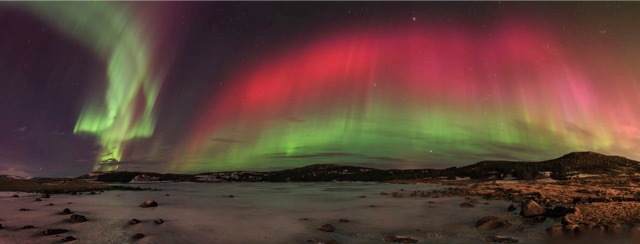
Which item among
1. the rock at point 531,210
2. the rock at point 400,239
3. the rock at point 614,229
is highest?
the rock at point 531,210

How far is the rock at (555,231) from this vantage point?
22.5 m

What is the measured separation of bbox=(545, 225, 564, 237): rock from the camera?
22528 mm

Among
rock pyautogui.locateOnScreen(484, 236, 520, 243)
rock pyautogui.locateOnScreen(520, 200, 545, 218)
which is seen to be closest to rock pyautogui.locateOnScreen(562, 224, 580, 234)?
rock pyautogui.locateOnScreen(484, 236, 520, 243)

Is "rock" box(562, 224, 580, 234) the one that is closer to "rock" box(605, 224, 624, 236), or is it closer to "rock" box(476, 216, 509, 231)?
"rock" box(605, 224, 624, 236)

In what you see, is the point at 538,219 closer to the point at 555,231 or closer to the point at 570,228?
the point at 570,228

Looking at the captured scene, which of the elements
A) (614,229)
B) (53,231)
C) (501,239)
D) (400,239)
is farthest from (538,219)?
(53,231)

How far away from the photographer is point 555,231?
23.2 meters

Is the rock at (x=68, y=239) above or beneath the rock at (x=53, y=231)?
beneath

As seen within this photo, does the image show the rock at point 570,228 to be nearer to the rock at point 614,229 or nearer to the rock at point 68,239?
the rock at point 614,229

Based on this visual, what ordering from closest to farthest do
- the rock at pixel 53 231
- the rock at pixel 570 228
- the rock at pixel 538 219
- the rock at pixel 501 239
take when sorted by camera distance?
the rock at pixel 501 239 < the rock at pixel 570 228 < the rock at pixel 53 231 < the rock at pixel 538 219

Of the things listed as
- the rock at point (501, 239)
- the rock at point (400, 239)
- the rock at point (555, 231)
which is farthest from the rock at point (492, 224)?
the rock at point (400, 239)

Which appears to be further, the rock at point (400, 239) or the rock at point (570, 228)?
the rock at point (570, 228)

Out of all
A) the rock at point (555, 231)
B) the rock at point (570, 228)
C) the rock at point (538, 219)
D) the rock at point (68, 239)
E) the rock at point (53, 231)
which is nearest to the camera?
the rock at point (555, 231)

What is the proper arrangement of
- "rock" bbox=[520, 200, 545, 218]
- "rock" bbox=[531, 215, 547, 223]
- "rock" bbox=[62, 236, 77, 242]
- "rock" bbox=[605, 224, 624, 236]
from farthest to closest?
"rock" bbox=[520, 200, 545, 218]
"rock" bbox=[531, 215, 547, 223]
"rock" bbox=[62, 236, 77, 242]
"rock" bbox=[605, 224, 624, 236]
